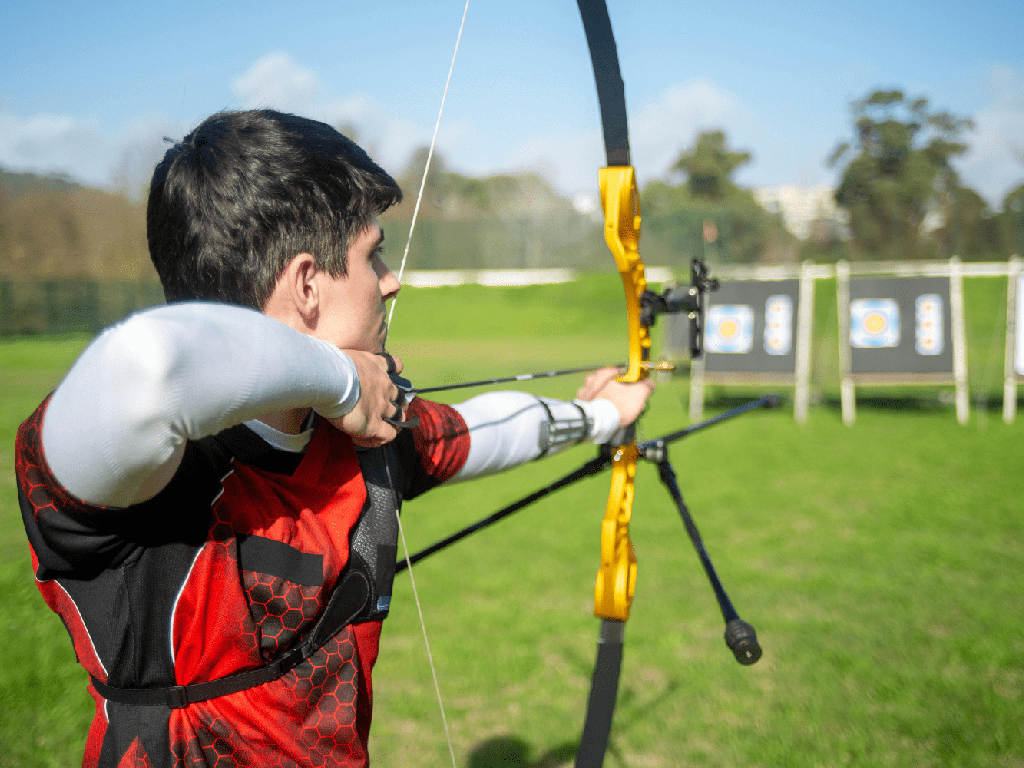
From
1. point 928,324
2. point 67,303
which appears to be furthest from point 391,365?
point 928,324

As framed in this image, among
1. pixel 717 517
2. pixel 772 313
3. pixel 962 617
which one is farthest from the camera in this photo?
pixel 772 313

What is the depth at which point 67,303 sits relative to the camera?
0.86 m

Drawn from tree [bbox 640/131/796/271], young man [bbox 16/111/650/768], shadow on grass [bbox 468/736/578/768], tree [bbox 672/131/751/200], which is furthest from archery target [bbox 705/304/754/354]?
tree [bbox 672/131/751/200]

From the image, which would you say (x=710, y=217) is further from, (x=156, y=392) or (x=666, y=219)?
(x=156, y=392)

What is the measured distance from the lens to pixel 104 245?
3.19 feet

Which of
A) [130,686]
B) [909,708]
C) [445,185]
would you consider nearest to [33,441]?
[130,686]

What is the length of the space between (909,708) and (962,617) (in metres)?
0.77

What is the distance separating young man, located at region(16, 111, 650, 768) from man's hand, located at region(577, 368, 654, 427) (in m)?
0.49

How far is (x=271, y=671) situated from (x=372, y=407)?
10.8 inches

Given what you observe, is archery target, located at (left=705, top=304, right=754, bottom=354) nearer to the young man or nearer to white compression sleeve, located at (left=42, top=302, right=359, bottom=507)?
the young man

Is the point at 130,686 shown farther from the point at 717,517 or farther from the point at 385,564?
the point at 717,517

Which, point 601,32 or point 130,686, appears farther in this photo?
point 601,32

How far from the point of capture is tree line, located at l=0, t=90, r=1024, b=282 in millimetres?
968

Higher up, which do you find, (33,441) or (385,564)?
(33,441)
